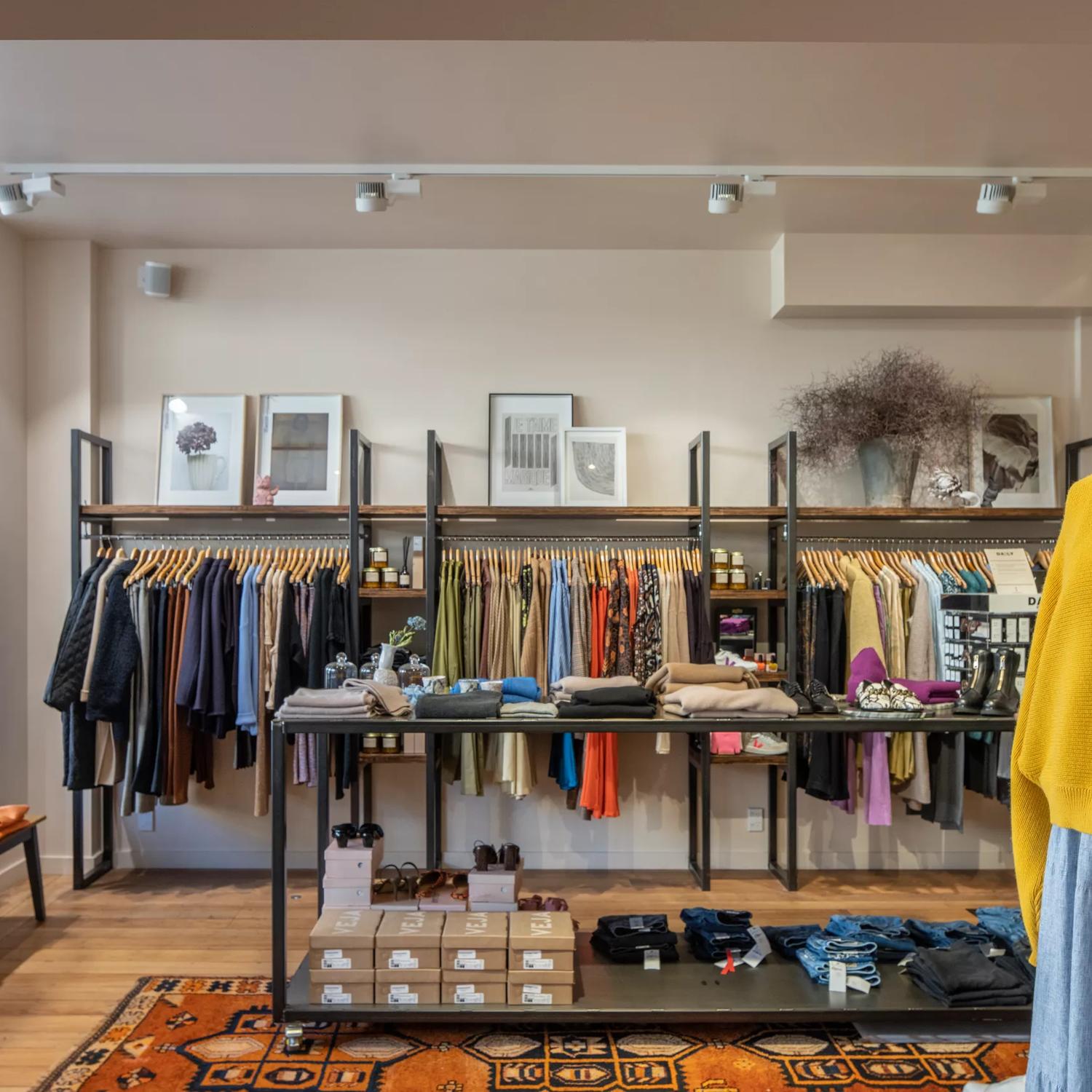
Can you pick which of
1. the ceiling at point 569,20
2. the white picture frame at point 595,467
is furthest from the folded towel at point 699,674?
the ceiling at point 569,20

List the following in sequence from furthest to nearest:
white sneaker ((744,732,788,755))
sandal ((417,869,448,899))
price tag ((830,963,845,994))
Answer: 1. white sneaker ((744,732,788,755))
2. sandal ((417,869,448,899))
3. price tag ((830,963,845,994))

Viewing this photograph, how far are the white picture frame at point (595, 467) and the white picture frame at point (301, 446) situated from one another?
120 cm

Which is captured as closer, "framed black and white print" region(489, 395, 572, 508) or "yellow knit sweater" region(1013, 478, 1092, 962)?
"yellow knit sweater" region(1013, 478, 1092, 962)

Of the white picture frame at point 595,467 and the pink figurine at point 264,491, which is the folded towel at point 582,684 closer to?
the white picture frame at point 595,467

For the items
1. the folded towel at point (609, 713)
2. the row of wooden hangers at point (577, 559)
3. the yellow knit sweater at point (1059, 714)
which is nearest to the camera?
the yellow knit sweater at point (1059, 714)

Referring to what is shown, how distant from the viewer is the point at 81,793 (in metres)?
4.41

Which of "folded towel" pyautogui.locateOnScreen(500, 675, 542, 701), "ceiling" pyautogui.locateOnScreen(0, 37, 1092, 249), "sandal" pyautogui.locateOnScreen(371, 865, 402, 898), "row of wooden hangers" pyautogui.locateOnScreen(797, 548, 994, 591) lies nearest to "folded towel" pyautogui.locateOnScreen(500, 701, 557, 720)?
"folded towel" pyautogui.locateOnScreen(500, 675, 542, 701)

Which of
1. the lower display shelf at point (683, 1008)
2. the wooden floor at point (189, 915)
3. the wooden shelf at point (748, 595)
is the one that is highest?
the wooden shelf at point (748, 595)

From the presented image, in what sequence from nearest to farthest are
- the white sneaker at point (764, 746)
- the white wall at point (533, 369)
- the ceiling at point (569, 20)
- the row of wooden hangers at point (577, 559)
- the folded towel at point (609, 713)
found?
the ceiling at point (569, 20) < the folded towel at point (609, 713) < the white sneaker at point (764, 746) < the row of wooden hangers at point (577, 559) < the white wall at point (533, 369)

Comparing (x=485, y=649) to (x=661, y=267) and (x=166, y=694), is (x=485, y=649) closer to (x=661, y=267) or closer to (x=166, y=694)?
(x=166, y=694)

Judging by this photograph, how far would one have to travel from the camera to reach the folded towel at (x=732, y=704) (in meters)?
2.87

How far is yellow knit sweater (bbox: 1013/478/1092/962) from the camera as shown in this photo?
1.68 metres

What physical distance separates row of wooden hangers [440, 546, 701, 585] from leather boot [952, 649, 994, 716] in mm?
1734

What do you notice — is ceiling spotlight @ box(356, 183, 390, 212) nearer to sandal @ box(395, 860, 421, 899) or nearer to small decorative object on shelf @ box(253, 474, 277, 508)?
small decorative object on shelf @ box(253, 474, 277, 508)
